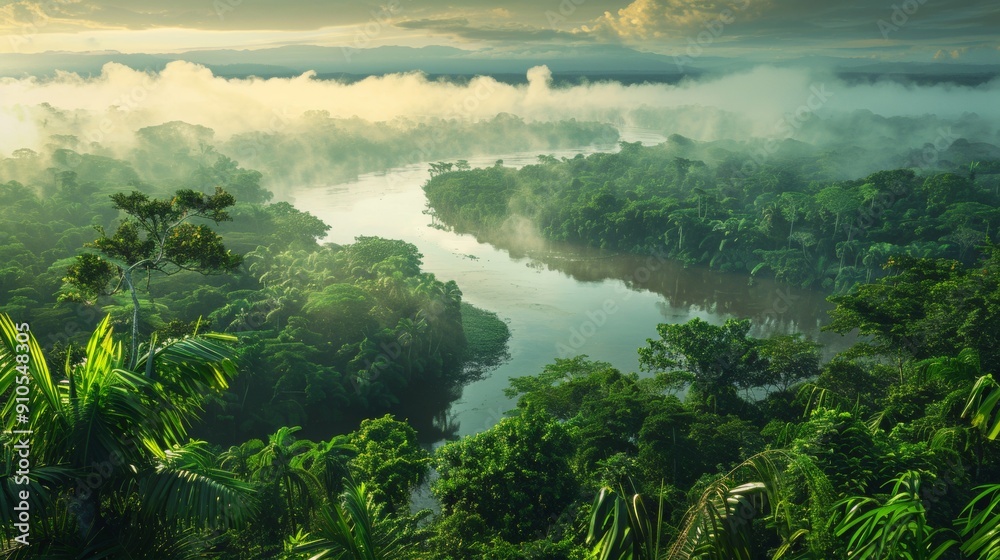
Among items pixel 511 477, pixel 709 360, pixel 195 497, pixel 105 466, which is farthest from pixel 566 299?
pixel 105 466

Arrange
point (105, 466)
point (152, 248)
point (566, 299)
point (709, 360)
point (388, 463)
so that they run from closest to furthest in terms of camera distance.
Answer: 1. point (105, 466)
2. point (152, 248)
3. point (388, 463)
4. point (709, 360)
5. point (566, 299)

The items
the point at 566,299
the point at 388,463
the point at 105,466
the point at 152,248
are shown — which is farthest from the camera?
the point at 566,299

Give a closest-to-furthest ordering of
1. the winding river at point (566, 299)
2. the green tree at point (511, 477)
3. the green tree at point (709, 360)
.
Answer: the green tree at point (511, 477) < the green tree at point (709, 360) < the winding river at point (566, 299)

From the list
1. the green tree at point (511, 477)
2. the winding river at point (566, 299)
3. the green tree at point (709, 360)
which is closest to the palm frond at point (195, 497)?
the green tree at point (511, 477)

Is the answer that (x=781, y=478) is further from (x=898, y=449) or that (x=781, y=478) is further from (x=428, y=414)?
(x=428, y=414)

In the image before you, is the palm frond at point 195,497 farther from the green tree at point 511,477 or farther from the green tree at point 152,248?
the green tree at point 511,477

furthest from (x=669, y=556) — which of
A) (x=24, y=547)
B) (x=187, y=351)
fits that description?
(x=24, y=547)

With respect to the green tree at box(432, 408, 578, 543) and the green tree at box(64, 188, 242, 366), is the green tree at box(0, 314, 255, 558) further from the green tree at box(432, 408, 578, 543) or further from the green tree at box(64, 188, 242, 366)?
the green tree at box(432, 408, 578, 543)

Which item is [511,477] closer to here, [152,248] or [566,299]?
[152,248]
